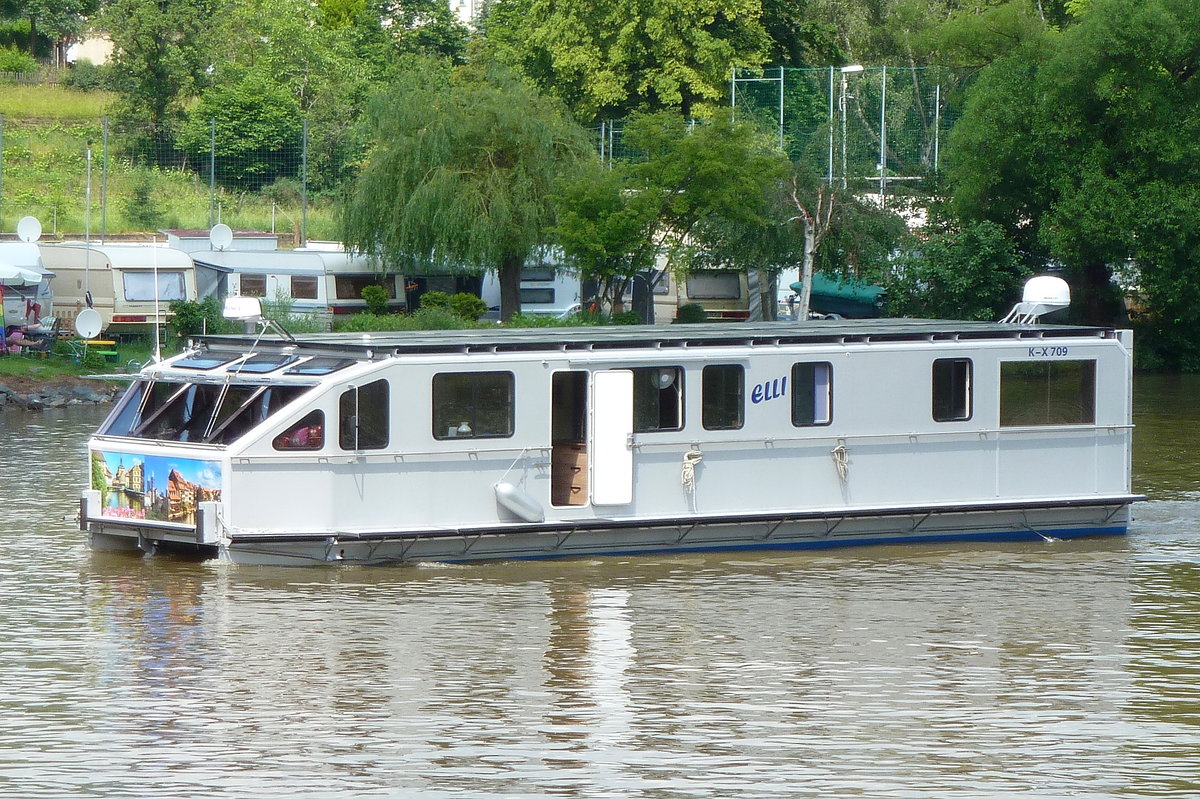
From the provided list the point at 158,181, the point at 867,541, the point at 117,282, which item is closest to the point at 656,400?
the point at 867,541

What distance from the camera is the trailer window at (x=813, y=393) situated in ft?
65.5

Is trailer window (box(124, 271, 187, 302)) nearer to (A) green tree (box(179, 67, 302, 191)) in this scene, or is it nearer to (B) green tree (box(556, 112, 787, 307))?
(B) green tree (box(556, 112, 787, 307))

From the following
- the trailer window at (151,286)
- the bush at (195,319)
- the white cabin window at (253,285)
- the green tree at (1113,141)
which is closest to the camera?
the bush at (195,319)

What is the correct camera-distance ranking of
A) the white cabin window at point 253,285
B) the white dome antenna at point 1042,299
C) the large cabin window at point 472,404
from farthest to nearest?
the white cabin window at point 253,285, the white dome antenna at point 1042,299, the large cabin window at point 472,404

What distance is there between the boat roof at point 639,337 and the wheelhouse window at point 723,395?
0.33 m

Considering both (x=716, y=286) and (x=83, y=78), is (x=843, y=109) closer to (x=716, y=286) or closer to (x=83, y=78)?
(x=716, y=286)

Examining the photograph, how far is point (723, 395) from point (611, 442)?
1493 millimetres

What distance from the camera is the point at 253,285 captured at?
149ft

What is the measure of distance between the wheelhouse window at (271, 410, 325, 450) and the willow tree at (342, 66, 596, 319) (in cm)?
2687

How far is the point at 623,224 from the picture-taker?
41875 mm

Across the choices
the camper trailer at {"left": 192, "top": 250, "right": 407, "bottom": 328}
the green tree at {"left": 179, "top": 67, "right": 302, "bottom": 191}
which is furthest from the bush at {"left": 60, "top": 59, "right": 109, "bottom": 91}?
the camper trailer at {"left": 192, "top": 250, "right": 407, "bottom": 328}

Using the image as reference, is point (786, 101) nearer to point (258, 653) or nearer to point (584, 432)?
point (584, 432)

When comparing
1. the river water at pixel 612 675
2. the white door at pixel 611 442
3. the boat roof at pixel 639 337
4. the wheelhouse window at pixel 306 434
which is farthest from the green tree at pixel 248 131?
the wheelhouse window at pixel 306 434

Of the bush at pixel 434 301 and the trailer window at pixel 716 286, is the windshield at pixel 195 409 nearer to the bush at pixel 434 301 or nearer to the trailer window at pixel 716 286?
the bush at pixel 434 301
